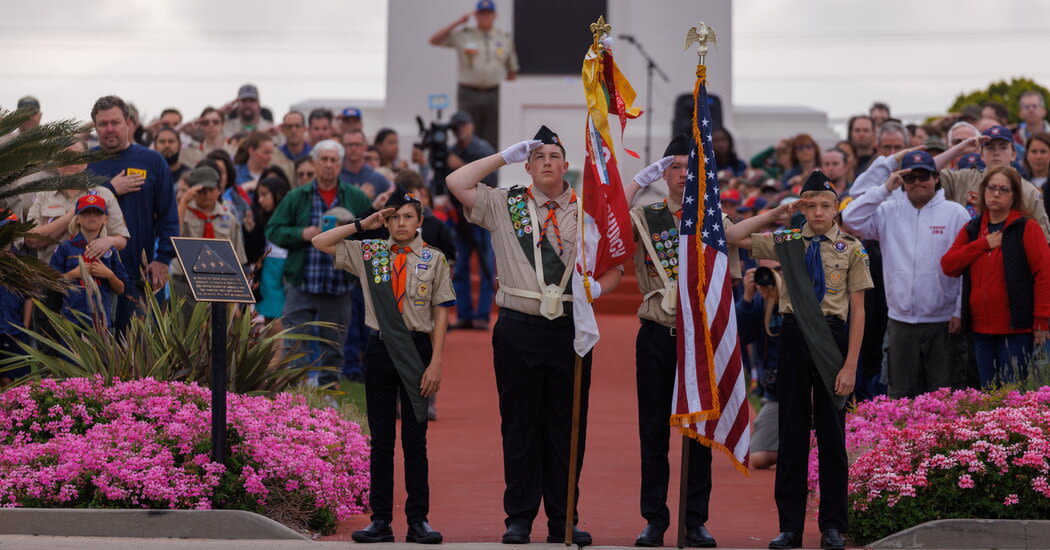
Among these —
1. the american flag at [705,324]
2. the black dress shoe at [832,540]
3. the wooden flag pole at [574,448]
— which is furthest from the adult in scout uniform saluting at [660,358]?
the black dress shoe at [832,540]

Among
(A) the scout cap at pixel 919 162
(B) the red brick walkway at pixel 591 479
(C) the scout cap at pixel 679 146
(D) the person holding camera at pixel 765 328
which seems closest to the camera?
(C) the scout cap at pixel 679 146

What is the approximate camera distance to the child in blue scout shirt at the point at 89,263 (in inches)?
438

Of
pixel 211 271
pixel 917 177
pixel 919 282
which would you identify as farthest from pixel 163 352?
pixel 917 177

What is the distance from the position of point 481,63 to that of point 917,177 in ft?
37.4

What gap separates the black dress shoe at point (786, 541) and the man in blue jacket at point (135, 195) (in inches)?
210

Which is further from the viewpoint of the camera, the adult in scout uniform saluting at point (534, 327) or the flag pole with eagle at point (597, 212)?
the adult in scout uniform saluting at point (534, 327)

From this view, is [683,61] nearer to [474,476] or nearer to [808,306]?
[474,476]

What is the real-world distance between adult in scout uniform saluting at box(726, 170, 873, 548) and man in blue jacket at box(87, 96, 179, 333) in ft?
16.9

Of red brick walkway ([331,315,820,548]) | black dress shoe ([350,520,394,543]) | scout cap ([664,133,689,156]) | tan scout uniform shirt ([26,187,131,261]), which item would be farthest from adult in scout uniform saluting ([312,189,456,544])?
tan scout uniform shirt ([26,187,131,261])

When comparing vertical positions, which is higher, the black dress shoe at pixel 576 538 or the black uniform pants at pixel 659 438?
the black uniform pants at pixel 659 438

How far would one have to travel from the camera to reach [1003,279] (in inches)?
409

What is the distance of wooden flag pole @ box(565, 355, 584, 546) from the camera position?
7.88 metres

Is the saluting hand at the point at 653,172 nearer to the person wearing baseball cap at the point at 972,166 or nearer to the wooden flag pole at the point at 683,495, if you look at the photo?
the wooden flag pole at the point at 683,495

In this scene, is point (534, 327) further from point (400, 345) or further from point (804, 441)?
point (804, 441)
